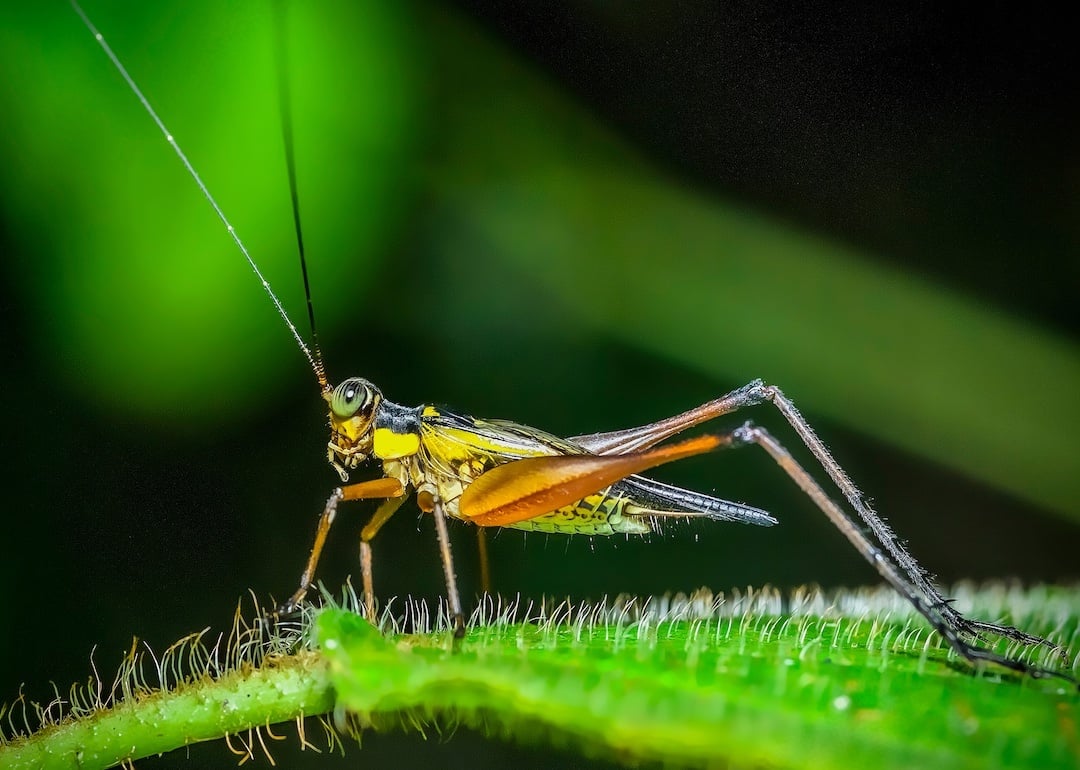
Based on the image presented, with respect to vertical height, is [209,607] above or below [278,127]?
below

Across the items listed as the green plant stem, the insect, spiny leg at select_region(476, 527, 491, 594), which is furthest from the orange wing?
the green plant stem

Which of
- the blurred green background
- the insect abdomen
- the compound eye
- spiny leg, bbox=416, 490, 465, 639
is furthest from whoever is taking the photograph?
the blurred green background

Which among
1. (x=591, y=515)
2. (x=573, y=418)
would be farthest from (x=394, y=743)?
(x=573, y=418)

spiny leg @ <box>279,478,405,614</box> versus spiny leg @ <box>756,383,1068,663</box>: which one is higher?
spiny leg @ <box>756,383,1068,663</box>

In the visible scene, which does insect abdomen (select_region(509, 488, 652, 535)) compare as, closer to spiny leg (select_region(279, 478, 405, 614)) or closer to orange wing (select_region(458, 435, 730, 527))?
orange wing (select_region(458, 435, 730, 527))

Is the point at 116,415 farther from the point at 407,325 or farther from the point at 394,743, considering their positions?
the point at 394,743

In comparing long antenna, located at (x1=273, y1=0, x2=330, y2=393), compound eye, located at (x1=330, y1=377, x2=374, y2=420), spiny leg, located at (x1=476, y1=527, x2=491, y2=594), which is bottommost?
spiny leg, located at (x1=476, y1=527, x2=491, y2=594)

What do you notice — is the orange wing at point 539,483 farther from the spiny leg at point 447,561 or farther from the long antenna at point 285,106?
the long antenna at point 285,106

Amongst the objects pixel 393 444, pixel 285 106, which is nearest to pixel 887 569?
pixel 393 444
